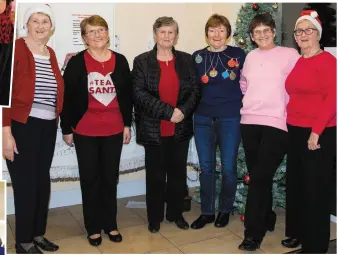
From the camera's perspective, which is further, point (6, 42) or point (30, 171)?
point (30, 171)

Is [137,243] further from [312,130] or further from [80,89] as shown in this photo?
[312,130]

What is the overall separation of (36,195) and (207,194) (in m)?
1.19

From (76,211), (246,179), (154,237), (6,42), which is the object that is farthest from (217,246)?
(6,42)

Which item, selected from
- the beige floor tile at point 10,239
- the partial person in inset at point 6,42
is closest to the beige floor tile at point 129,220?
the beige floor tile at point 10,239

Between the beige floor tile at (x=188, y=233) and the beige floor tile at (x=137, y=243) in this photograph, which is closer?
the beige floor tile at (x=137, y=243)

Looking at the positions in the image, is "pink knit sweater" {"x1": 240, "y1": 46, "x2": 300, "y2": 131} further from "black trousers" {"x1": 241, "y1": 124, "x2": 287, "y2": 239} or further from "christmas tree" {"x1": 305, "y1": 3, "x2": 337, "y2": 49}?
"christmas tree" {"x1": 305, "y1": 3, "x2": 337, "y2": 49}

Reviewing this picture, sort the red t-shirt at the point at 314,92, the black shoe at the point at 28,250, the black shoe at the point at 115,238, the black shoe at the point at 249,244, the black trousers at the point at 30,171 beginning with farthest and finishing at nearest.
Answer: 1. the black shoe at the point at 115,238
2. the black shoe at the point at 249,244
3. the black shoe at the point at 28,250
4. the black trousers at the point at 30,171
5. the red t-shirt at the point at 314,92

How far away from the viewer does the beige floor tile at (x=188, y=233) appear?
283cm

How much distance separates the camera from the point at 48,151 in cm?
253

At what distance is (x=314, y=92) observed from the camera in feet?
7.66

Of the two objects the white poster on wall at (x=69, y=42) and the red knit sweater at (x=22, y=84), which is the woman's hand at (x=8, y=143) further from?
the white poster on wall at (x=69, y=42)

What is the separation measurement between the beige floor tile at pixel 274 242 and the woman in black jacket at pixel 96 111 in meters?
1.05

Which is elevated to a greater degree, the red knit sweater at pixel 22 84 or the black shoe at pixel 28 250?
the red knit sweater at pixel 22 84

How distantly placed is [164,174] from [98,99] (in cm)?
70
